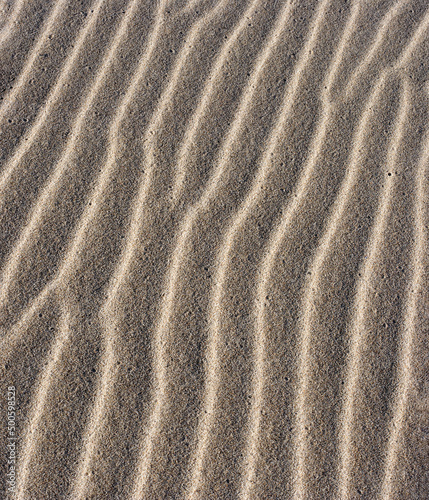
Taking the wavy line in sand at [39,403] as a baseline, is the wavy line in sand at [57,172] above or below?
above

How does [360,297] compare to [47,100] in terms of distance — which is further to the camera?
[47,100]

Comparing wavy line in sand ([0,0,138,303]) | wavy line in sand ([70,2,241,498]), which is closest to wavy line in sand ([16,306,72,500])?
wavy line in sand ([70,2,241,498])

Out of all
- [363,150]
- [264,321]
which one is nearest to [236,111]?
[363,150]

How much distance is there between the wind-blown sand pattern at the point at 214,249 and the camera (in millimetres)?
1529

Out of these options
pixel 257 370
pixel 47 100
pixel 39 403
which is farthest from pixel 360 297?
pixel 47 100

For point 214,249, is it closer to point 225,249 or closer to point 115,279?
point 225,249

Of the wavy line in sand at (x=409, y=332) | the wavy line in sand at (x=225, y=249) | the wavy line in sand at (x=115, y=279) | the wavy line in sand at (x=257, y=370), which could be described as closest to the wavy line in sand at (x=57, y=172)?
the wavy line in sand at (x=115, y=279)

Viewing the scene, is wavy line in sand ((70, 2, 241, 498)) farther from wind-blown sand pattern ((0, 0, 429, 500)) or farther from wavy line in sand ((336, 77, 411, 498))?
wavy line in sand ((336, 77, 411, 498))

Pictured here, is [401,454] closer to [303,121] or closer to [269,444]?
[269,444]

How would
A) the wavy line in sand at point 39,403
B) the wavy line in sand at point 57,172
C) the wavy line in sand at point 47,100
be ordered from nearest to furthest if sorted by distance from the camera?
the wavy line in sand at point 39,403
the wavy line in sand at point 57,172
the wavy line in sand at point 47,100

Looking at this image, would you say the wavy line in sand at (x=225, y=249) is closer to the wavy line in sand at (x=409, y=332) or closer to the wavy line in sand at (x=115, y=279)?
the wavy line in sand at (x=115, y=279)

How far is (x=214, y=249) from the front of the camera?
1.71 meters

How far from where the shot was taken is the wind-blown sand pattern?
1.53 meters

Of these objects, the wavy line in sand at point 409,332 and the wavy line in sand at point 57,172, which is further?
the wavy line in sand at point 57,172
